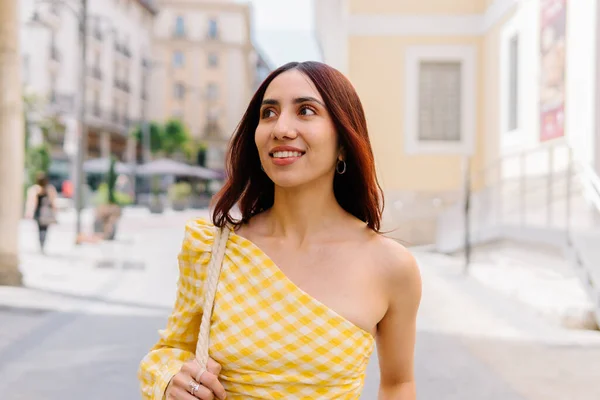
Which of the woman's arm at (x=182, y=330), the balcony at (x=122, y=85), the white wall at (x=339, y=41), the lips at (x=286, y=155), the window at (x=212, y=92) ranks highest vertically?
the window at (x=212, y=92)

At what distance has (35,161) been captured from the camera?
31.8 metres

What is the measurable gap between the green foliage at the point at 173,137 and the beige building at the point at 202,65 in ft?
20.8

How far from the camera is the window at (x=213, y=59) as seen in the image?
63.8m

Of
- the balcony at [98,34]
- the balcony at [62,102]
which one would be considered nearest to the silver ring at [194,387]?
the balcony at [62,102]

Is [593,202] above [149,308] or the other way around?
above

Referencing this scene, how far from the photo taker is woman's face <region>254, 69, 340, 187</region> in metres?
1.61

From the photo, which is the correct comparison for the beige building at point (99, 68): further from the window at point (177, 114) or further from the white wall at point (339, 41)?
the white wall at point (339, 41)

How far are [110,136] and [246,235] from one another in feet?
175

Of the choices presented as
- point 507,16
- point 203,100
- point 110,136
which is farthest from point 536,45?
point 203,100

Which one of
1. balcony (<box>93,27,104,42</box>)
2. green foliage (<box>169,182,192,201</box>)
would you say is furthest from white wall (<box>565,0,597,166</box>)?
balcony (<box>93,27,104,42</box>)

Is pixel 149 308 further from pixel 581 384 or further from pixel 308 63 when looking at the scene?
pixel 308 63

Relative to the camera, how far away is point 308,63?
5.47 feet

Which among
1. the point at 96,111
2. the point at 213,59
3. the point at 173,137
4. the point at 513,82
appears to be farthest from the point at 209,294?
the point at 213,59

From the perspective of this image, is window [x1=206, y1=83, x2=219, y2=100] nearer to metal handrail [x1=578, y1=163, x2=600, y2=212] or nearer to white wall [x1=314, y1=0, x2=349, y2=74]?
white wall [x1=314, y1=0, x2=349, y2=74]
